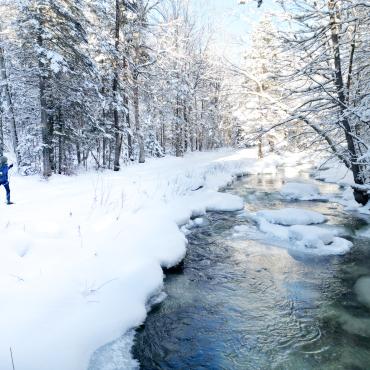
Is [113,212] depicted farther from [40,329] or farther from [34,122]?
[34,122]

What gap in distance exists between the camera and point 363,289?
21.0 feet

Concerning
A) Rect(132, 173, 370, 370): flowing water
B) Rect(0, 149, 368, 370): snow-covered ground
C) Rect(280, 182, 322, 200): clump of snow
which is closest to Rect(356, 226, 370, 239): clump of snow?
Rect(132, 173, 370, 370): flowing water

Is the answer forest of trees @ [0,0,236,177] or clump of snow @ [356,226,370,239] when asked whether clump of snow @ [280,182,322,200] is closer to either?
clump of snow @ [356,226,370,239]

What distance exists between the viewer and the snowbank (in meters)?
4.06

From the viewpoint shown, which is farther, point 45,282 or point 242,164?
point 242,164

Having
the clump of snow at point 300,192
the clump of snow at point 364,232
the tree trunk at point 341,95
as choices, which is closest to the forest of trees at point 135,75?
the tree trunk at point 341,95

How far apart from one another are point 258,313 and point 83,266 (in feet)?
9.76

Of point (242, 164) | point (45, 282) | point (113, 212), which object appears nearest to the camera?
point (45, 282)

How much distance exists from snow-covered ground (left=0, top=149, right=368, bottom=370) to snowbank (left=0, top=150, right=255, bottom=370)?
13 millimetres

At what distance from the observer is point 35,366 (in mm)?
3643

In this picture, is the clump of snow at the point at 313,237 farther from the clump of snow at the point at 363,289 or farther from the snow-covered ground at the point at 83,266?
the clump of snow at the point at 363,289

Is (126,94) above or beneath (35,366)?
above

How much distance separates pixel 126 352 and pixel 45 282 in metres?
1.56

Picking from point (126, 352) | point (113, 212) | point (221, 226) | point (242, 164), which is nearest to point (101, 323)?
point (126, 352)
